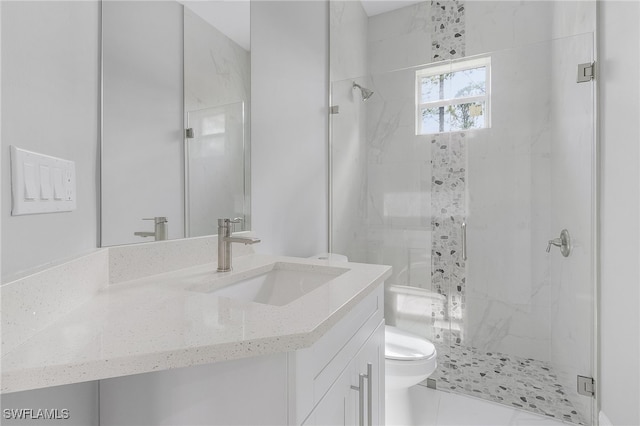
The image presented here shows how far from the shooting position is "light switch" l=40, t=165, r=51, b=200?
601mm

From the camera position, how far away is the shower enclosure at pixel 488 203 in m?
1.67

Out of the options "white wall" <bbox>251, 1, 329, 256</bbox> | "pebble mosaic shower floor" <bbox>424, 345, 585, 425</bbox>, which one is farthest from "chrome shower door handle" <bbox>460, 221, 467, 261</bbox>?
"white wall" <bbox>251, 1, 329, 256</bbox>

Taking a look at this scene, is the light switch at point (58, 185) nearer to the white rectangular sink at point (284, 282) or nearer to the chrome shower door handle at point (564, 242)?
the white rectangular sink at point (284, 282)

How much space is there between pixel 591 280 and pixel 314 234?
4.75ft

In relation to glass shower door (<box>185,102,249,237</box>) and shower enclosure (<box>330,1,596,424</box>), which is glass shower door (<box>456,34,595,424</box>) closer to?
shower enclosure (<box>330,1,596,424</box>)

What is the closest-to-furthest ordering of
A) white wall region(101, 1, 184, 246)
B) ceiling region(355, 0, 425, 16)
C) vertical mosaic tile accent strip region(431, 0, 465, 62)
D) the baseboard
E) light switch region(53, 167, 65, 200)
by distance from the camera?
light switch region(53, 167, 65, 200) → white wall region(101, 1, 184, 246) → the baseboard → vertical mosaic tile accent strip region(431, 0, 465, 62) → ceiling region(355, 0, 425, 16)

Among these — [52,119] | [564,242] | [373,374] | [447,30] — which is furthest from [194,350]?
[447,30]

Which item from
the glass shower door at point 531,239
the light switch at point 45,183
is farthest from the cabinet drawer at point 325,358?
the glass shower door at point 531,239

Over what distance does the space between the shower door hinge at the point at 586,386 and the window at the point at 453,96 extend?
1.41 metres

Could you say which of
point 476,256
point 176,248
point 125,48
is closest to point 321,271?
point 176,248

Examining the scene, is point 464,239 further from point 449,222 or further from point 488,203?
point 488,203

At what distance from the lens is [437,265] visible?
2.06 m

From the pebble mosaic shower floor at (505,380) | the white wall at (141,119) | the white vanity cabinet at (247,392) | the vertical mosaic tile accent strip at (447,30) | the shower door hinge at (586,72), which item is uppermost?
the vertical mosaic tile accent strip at (447,30)

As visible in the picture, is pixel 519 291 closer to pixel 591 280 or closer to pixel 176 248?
pixel 591 280
